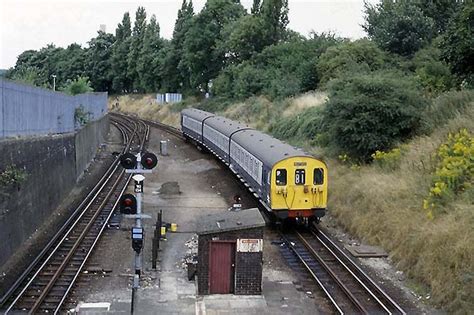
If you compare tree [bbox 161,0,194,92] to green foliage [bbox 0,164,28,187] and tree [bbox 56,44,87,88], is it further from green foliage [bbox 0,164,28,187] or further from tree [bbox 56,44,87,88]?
green foliage [bbox 0,164,28,187]

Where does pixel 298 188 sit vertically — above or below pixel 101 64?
below

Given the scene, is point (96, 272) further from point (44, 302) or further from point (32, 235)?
point (32, 235)

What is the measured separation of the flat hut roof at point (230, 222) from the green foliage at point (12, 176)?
522 centimetres

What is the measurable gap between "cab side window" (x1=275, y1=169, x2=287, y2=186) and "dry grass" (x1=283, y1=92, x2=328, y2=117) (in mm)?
19932

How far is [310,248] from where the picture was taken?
62.4 ft

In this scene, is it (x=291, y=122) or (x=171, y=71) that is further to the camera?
(x=171, y=71)

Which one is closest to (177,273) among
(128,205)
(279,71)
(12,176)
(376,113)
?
(128,205)

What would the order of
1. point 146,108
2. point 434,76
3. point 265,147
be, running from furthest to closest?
point 146,108
point 434,76
point 265,147

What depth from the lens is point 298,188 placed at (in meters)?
20.7

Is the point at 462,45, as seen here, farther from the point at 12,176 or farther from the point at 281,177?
the point at 12,176

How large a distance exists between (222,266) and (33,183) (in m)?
8.22

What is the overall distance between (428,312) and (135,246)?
6538 millimetres

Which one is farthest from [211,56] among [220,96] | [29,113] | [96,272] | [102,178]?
[96,272]

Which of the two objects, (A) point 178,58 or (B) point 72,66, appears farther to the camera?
(B) point 72,66
